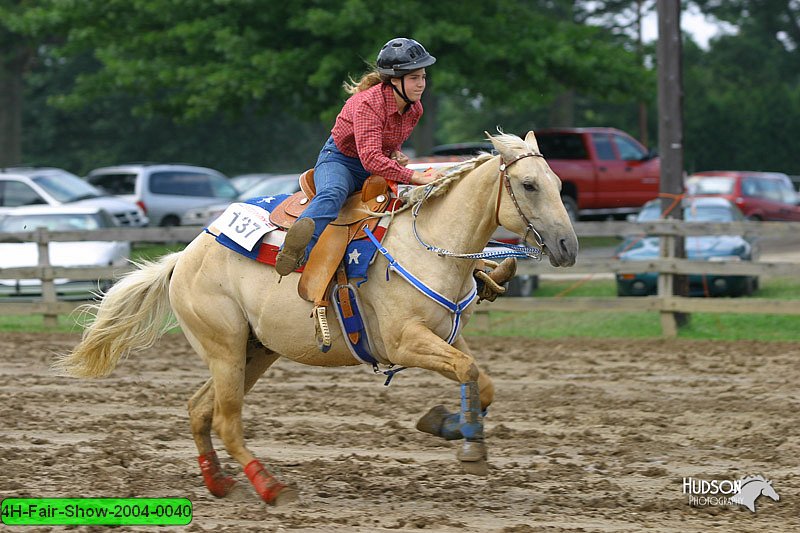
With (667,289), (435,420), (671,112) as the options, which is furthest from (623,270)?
(435,420)

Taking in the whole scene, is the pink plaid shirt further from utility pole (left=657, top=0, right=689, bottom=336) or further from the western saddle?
utility pole (left=657, top=0, right=689, bottom=336)

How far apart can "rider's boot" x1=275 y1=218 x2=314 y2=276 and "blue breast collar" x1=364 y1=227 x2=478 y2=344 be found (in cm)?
40

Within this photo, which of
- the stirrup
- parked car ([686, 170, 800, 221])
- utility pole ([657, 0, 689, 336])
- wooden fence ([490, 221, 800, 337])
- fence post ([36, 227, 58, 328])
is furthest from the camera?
parked car ([686, 170, 800, 221])

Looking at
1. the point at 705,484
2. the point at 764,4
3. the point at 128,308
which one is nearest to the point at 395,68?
the point at 128,308

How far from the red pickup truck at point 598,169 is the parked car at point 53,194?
6.31 m

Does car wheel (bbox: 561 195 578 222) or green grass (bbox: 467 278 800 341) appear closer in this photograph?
green grass (bbox: 467 278 800 341)

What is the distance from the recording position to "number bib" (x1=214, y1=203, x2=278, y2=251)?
6.66 m

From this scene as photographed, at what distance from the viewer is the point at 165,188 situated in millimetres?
25281

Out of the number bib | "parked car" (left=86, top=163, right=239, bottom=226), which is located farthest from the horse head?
"parked car" (left=86, top=163, right=239, bottom=226)

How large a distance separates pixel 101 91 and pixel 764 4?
37.0 metres

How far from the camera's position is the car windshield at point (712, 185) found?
27125 millimetres

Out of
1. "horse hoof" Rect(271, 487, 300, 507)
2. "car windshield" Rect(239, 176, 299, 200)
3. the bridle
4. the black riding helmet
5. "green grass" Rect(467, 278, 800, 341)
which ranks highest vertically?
the black riding helmet

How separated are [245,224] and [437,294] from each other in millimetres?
1318

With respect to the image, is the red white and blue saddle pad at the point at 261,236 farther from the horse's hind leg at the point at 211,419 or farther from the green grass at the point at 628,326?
the green grass at the point at 628,326
